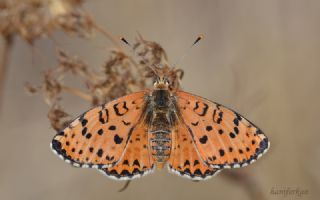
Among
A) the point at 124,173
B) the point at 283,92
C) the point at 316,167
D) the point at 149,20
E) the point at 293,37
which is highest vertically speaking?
the point at 149,20

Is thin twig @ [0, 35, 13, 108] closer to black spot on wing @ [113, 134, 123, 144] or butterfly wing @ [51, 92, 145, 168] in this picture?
butterfly wing @ [51, 92, 145, 168]

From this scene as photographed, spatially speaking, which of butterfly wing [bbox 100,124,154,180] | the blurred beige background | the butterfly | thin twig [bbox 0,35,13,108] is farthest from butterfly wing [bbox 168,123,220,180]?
thin twig [bbox 0,35,13,108]

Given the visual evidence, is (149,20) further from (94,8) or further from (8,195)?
(8,195)

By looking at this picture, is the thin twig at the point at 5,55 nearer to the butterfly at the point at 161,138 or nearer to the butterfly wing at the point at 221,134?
the butterfly at the point at 161,138

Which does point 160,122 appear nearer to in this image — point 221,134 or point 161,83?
point 161,83

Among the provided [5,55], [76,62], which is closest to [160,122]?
[76,62]

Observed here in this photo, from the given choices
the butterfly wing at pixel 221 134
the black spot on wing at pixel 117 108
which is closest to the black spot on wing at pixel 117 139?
the black spot on wing at pixel 117 108

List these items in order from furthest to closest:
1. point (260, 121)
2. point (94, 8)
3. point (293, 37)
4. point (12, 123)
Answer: point (94, 8)
point (12, 123)
point (293, 37)
point (260, 121)

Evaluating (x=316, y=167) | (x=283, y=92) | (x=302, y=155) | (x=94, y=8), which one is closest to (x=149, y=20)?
(x=94, y=8)
